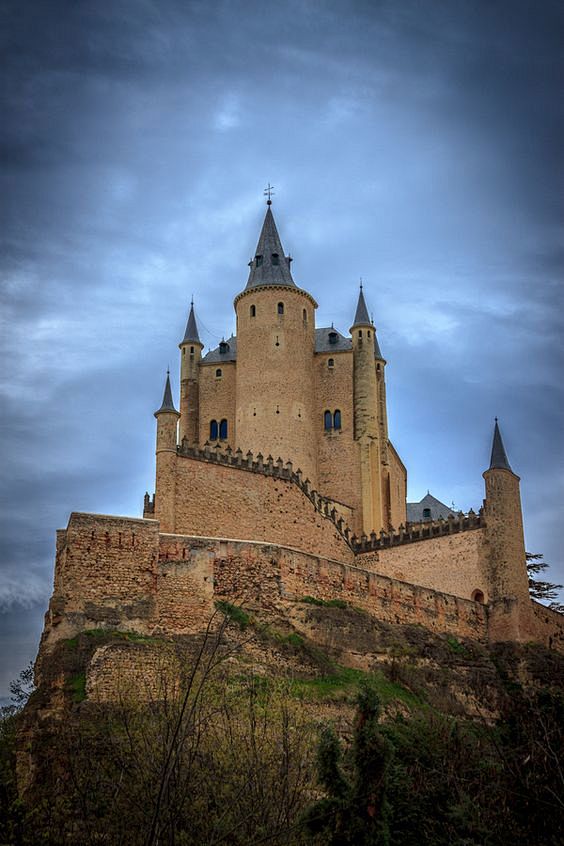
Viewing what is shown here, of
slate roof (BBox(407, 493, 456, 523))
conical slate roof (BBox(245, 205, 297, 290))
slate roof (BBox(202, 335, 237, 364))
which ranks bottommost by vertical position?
slate roof (BBox(407, 493, 456, 523))

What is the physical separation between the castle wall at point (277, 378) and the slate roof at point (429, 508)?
40.6 ft

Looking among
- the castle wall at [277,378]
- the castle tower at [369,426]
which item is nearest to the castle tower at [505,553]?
the castle tower at [369,426]

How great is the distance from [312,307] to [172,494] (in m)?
18.6

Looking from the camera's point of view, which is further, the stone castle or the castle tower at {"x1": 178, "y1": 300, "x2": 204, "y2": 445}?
the castle tower at {"x1": 178, "y1": 300, "x2": 204, "y2": 445}

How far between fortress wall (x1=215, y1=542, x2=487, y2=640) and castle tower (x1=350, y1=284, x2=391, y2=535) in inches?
538

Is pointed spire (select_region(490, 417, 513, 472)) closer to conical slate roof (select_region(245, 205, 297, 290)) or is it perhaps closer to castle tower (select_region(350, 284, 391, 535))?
castle tower (select_region(350, 284, 391, 535))

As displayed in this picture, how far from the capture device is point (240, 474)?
54.1 metres

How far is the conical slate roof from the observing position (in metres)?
66.9

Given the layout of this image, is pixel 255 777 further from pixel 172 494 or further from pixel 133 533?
pixel 172 494

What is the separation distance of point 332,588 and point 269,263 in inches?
1151

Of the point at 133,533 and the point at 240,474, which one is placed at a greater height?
the point at 240,474

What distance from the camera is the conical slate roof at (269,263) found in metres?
66.9

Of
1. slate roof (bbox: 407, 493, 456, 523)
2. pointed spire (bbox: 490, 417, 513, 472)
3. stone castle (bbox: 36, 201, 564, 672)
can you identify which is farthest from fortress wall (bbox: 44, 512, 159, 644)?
slate roof (bbox: 407, 493, 456, 523)

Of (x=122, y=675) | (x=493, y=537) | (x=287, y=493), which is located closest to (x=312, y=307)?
(x=287, y=493)
